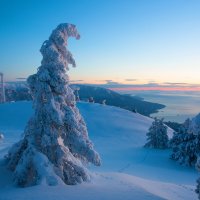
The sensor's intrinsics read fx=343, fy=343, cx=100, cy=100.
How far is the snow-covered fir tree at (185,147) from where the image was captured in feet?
113

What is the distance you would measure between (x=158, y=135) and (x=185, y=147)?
28.6 feet

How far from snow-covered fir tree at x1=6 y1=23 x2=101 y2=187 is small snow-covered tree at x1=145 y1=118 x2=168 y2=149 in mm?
26829

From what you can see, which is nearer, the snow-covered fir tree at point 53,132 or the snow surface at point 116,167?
the snow surface at point 116,167

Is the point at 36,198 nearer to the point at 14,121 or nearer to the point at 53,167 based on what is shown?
the point at 53,167

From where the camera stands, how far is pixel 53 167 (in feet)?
54.0

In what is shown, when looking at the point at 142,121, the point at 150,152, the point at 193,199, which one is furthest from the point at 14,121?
the point at 193,199

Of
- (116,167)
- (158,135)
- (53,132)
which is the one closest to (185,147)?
(116,167)

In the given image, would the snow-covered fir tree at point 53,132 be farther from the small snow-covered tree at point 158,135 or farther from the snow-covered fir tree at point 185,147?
the small snow-covered tree at point 158,135

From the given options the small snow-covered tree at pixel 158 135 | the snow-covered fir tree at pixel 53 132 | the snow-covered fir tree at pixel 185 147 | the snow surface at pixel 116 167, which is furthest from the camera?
the small snow-covered tree at pixel 158 135

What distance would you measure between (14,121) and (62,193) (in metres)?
46.7

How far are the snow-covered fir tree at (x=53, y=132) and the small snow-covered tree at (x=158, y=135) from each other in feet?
88.0

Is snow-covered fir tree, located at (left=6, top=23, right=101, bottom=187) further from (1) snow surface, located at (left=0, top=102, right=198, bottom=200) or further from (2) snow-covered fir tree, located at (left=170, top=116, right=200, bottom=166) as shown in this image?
(2) snow-covered fir tree, located at (left=170, top=116, right=200, bottom=166)

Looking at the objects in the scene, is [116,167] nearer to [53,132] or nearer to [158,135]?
[158,135]

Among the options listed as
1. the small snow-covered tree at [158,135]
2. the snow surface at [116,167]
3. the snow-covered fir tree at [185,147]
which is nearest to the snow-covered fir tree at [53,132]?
the snow surface at [116,167]
